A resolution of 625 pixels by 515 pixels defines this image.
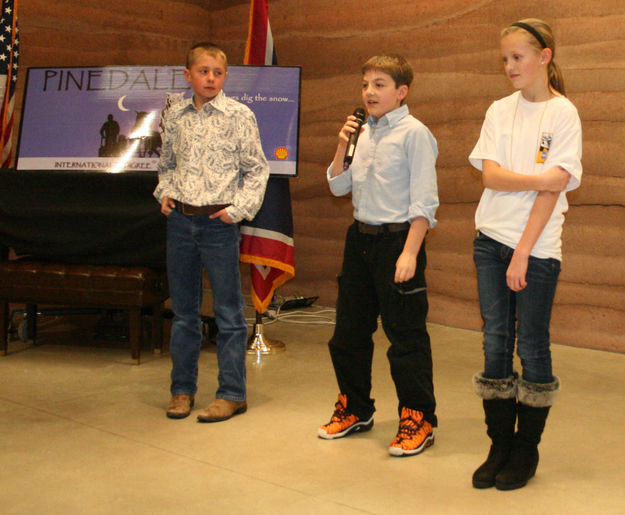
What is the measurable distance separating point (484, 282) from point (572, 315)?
234 cm

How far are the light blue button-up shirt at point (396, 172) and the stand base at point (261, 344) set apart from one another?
168cm

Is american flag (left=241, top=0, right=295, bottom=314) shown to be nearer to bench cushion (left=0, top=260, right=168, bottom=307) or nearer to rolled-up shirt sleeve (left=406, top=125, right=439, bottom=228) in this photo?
bench cushion (left=0, top=260, right=168, bottom=307)

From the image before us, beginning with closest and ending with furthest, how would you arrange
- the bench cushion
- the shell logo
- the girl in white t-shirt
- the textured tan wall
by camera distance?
the girl in white t-shirt → the bench cushion → the shell logo → the textured tan wall

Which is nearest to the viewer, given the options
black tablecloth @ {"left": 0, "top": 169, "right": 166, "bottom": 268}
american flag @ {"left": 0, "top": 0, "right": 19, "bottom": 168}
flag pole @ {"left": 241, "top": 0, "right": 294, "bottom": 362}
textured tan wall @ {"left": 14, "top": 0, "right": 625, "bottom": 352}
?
black tablecloth @ {"left": 0, "top": 169, "right": 166, "bottom": 268}

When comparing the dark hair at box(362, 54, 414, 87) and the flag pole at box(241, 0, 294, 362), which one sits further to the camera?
the flag pole at box(241, 0, 294, 362)

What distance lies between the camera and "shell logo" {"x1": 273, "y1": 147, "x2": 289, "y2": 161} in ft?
13.2

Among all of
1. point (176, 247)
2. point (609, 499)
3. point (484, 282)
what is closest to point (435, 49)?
point (176, 247)

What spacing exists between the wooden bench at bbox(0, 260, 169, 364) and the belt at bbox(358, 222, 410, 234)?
151 cm

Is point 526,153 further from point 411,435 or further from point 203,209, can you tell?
point 203,209

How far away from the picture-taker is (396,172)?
2549 millimetres

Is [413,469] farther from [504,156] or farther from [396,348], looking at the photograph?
[504,156]

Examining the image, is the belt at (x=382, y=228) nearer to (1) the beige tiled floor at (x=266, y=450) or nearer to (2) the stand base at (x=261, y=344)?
(1) the beige tiled floor at (x=266, y=450)

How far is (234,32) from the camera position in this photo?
20.3 ft

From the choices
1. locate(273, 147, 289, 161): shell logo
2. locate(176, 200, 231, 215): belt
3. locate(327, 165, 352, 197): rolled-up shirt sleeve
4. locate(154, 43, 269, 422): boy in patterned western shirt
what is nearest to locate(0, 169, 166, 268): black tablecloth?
locate(273, 147, 289, 161): shell logo
